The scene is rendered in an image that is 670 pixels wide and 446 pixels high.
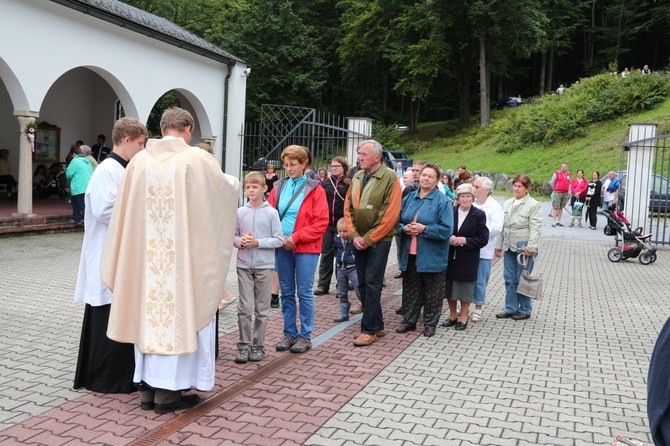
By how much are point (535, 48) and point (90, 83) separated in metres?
32.7

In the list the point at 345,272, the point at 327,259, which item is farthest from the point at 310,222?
the point at 327,259

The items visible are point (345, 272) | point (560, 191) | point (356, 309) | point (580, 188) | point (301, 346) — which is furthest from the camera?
point (580, 188)

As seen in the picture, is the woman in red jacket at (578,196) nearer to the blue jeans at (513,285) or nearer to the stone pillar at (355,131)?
the stone pillar at (355,131)

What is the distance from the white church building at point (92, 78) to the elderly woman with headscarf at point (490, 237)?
10.2 metres

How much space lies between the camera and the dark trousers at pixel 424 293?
7430mm

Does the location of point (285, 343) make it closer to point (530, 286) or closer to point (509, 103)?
point (530, 286)

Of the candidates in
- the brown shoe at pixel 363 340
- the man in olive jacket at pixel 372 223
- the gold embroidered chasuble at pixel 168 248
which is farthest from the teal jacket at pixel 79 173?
the gold embroidered chasuble at pixel 168 248

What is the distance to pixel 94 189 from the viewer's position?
17.0 feet

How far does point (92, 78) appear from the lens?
2208 centimetres

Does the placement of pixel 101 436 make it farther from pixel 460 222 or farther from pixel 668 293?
pixel 668 293

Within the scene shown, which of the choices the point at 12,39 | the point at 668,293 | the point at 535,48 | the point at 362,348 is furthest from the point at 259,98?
the point at 362,348

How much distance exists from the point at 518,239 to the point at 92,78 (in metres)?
17.7

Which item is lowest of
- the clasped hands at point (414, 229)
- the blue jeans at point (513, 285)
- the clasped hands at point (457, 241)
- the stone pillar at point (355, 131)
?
the blue jeans at point (513, 285)

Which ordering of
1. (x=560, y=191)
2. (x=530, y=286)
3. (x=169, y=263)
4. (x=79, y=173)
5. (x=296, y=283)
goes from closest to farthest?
(x=169, y=263) < (x=296, y=283) < (x=530, y=286) < (x=79, y=173) < (x=560, y=191)
